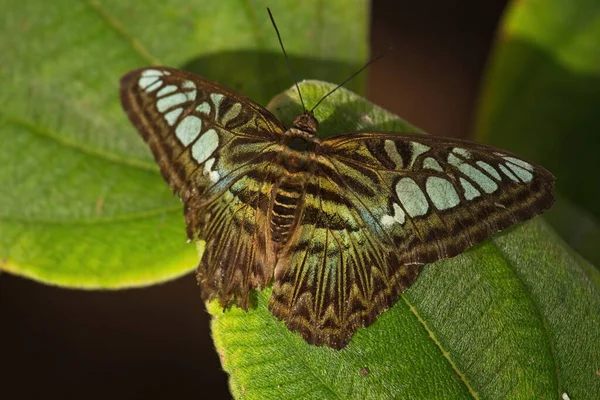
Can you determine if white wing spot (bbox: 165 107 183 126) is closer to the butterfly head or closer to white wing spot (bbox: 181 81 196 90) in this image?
white wing spot (bbox: 181 81 196 90)

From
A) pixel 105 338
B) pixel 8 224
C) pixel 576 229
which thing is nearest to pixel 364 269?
pixel 576 229

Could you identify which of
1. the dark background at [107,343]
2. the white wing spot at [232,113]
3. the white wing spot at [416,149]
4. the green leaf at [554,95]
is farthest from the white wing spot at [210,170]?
the green leaf at [554,95]

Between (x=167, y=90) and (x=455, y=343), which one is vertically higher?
(x=167, y=90)

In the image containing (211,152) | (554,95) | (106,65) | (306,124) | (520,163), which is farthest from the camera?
(554,95)

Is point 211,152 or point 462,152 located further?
point 211,152

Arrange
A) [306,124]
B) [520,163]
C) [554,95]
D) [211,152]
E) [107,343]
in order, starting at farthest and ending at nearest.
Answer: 1. [107,343]
2. [554,95]
3. [211,152]
4. [306,124]
5. [520,163]

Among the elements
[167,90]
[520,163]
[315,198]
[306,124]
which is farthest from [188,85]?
[520,163]

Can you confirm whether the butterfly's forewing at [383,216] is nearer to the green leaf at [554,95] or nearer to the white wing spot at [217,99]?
the white wing spot at [217,99]

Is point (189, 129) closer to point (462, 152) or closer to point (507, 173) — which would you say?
point (462, 152)
